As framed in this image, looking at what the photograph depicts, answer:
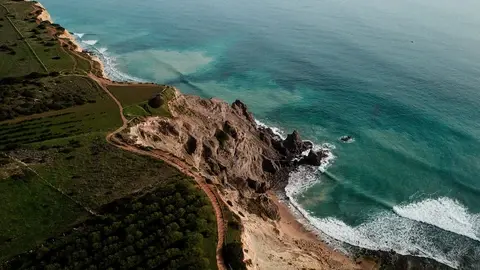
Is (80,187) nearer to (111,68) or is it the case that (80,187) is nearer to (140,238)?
(140,238)

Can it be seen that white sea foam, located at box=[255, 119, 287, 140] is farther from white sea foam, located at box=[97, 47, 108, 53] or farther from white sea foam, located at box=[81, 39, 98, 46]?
white sea foam, located at box=[81, 39, 98, 46]

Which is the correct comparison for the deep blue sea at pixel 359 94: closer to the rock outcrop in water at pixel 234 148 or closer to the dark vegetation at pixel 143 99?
the rock outcrop in water at pixel 234 148

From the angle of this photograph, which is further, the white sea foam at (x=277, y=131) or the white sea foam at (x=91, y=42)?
the white sea foam at (x=91, y=42)

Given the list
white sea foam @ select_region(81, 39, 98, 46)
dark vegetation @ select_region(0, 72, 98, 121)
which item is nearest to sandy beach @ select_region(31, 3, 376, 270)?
dark vegetation @ select_region(0, 72, 98, 121)

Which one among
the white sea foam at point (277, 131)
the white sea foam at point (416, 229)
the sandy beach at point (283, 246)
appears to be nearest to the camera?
the sandy beach at point (283, 246)

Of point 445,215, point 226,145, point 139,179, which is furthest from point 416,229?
point 139,179

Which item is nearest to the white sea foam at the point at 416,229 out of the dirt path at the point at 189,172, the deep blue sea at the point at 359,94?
the deep blue sea at the point at 359,94

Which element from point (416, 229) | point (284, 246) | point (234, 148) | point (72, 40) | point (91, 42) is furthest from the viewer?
point (91, 42)

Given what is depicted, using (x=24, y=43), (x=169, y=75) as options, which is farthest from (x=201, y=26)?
(x=24, y=43)
